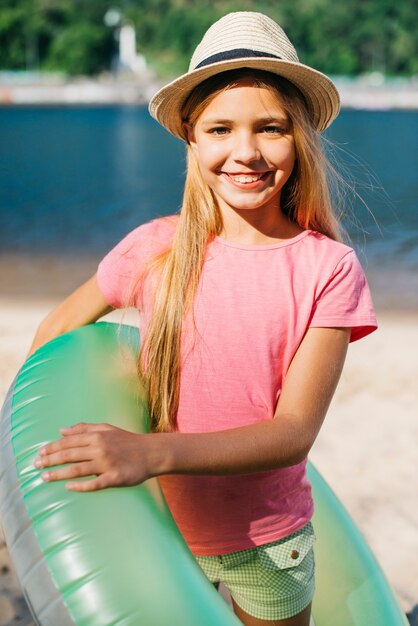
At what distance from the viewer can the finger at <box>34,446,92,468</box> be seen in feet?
4.75

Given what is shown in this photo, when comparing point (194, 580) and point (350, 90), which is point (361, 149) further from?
point (350, 90)

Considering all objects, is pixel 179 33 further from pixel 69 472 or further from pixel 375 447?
pixel 69 472

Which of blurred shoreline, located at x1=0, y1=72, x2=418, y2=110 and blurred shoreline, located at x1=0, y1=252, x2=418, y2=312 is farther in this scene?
blurred shoreline, located at x1=0, y1=72, x2=418, y2=110

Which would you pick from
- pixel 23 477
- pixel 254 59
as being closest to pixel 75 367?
pixel 23 477

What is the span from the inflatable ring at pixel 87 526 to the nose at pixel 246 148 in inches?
21.3

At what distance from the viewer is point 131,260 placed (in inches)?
70.2

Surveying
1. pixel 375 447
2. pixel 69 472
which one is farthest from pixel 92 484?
pixel 375 447

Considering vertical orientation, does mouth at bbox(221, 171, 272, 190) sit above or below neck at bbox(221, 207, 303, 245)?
above

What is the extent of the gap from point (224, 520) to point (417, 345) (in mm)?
4618

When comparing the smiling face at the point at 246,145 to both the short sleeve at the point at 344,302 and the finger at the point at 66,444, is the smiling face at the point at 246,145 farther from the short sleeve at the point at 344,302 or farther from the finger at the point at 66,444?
the finger at the point at 66,444

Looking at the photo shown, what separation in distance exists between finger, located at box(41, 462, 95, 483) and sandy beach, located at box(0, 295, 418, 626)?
1345 mm

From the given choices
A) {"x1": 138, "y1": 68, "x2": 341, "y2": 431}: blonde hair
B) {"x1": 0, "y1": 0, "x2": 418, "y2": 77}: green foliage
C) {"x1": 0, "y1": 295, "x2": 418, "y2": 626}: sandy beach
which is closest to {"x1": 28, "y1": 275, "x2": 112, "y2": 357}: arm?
{"x1": 138, "y1": 68, "x2": 341, "y2": 431}: blonde hair

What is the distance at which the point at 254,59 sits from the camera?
156cm

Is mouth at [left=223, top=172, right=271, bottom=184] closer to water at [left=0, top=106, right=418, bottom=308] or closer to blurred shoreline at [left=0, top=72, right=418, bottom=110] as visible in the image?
water at [left=0, top=106, right=418, bottom=308]
